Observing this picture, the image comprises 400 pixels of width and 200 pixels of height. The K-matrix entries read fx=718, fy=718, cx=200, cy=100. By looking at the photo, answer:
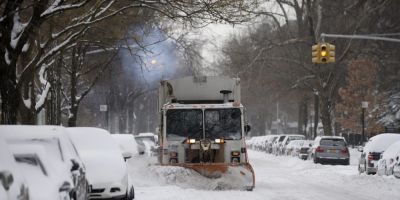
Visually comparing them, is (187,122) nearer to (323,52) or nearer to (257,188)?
(257,188)

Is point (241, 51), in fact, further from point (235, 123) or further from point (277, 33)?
point (235, 123)

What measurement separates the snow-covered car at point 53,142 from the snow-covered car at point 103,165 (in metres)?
3.52

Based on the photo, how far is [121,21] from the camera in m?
23.3

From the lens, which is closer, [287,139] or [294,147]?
[294,147]

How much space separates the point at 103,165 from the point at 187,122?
19.5ft

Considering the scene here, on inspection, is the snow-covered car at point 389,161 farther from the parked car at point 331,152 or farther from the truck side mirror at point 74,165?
the truck side mirror at point 74,165

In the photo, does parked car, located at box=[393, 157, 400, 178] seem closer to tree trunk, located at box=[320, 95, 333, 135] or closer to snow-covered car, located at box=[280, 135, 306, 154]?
tree trunk, located at box=[320, 95, 333, 135]

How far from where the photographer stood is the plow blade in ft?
60.6

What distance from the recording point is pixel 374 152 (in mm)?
25703

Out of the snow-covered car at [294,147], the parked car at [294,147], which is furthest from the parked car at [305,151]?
the snow-covered car at [294,147]

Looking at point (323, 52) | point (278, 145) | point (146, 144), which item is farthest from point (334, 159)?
point (278, 145)

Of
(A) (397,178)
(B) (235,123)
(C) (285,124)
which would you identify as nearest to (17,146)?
(B) (235,123)

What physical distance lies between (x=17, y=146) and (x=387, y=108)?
153 ft

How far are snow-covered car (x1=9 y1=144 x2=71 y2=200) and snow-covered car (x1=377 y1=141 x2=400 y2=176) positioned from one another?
14714mm
